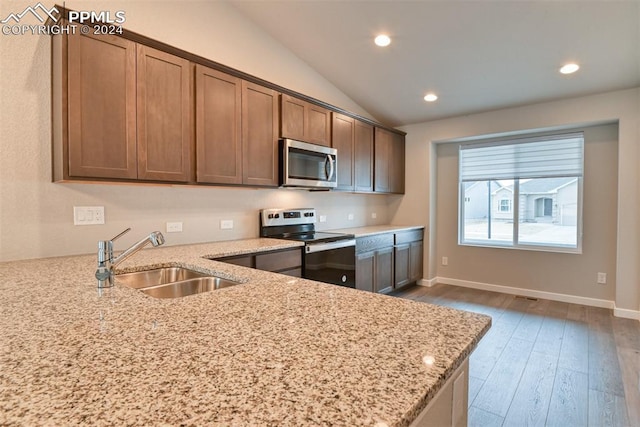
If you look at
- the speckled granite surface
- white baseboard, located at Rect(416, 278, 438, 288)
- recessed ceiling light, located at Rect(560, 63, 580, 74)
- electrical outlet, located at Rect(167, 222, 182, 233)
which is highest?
recessed ceiling light, located at Rect(560, 63, 580, 74)

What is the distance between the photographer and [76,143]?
1.84m

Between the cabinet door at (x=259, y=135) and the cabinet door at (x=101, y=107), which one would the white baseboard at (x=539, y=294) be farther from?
the cabinet door at (x=101, y=107)

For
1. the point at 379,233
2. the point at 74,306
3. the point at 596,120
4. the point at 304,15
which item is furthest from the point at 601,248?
the point at 74,306

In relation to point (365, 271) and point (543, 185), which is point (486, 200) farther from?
point (365, 271)

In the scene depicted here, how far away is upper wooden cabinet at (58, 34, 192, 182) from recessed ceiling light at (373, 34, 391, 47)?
5.79 ft

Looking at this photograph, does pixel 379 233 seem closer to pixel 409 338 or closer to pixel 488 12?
pixel 488 12

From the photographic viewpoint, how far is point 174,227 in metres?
2.60

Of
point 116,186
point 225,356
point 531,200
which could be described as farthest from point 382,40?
point 225,356

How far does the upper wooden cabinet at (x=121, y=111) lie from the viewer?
1834 mm

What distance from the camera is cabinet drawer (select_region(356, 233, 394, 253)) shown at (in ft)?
11.8

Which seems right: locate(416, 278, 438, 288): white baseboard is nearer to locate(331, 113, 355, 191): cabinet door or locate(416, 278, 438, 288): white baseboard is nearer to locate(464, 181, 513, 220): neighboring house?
locate(464, 181, 513, 220): neighboring house

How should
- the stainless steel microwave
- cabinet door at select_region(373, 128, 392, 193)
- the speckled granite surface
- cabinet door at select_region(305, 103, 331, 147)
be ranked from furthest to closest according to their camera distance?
cabinet door at select_region(373, 128, 392, 193) < cabinet door at select_region(305, 103, 331, 147) < the stainless steel microwave < the speckled granite surface

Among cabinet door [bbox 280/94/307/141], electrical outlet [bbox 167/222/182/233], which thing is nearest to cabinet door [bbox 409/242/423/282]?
cabinet door [bbox 280/94/307/141]

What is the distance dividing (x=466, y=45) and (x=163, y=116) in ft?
8.77
